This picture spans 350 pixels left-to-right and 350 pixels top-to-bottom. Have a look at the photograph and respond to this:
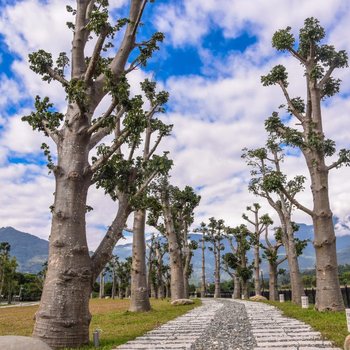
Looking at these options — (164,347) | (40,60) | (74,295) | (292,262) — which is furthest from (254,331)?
(292,262)

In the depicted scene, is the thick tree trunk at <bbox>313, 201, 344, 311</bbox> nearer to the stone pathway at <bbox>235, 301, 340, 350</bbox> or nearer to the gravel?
the stone pathway at <bbox>235, 301, 340, 350</bbox>

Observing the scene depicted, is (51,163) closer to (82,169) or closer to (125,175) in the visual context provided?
(82,169)

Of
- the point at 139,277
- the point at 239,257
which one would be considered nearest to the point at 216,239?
the point at 239,257

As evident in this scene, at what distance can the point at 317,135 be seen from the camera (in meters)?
15.6

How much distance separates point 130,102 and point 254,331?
22.8ft

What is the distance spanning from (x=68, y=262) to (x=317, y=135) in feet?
36.6

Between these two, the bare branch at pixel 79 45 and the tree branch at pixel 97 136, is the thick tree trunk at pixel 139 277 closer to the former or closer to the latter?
the tree branch at pixel 97 136

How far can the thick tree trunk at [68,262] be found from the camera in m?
8.75

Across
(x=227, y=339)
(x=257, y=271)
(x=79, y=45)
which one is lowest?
(x=227, y=339)

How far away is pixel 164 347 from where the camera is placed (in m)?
8.16

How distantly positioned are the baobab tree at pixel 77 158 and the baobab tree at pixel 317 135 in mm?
7674

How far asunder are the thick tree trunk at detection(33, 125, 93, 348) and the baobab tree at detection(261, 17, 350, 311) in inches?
326

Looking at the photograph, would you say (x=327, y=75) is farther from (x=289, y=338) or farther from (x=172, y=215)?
(x=172, y=215)

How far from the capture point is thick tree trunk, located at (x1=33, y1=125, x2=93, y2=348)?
28.7 ft
